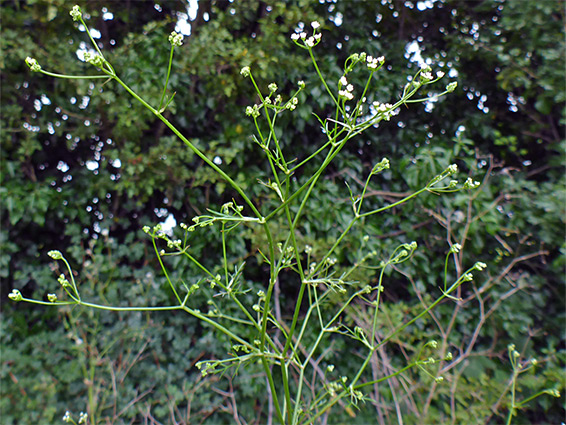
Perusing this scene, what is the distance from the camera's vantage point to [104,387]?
2.54 meters

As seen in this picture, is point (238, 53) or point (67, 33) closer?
point (238, 53)

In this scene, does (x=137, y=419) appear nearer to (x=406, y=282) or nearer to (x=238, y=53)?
(x=406, y=282)

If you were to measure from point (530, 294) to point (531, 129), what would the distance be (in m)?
1.07

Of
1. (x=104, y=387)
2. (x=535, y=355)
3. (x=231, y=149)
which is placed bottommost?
(x=104, y=387)

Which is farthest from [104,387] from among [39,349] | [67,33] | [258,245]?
[67,33]

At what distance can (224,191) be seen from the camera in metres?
2.80

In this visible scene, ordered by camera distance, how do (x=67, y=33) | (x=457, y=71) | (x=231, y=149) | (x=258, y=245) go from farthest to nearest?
(x=457, y=71)
(x=67, y=33)
(x=231, y=149)
(x=258, y=245)

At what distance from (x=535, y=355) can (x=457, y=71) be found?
1918 millimetres

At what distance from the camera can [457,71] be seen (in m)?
3.03

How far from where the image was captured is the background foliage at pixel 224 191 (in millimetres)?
2521

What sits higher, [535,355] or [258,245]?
[258,245]

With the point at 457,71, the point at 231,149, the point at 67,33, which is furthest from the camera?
the point at 457,71

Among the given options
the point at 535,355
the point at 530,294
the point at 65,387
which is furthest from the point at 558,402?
the point at 65,387

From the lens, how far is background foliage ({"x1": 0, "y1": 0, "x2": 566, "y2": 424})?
2521mm
